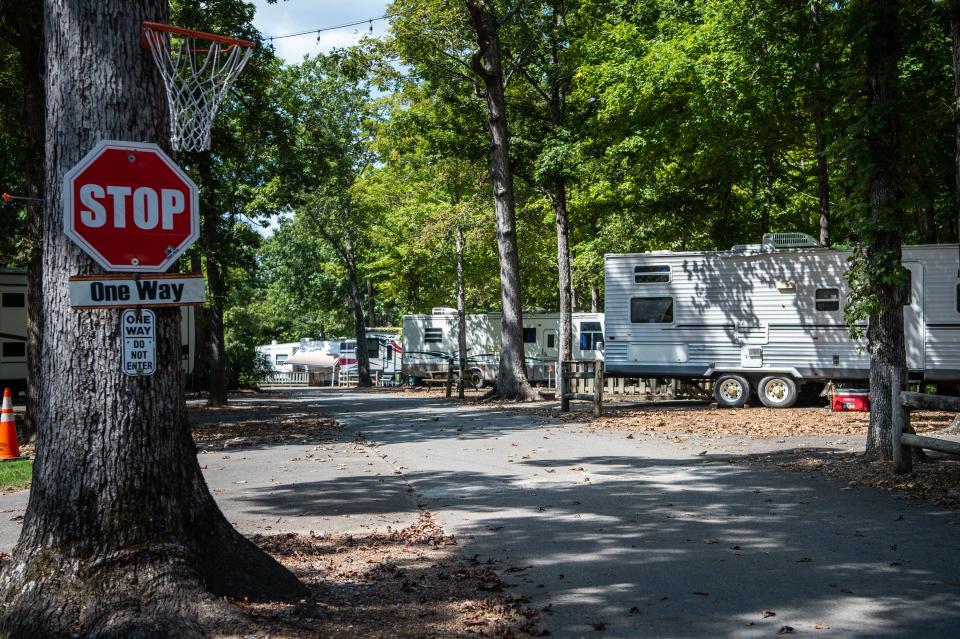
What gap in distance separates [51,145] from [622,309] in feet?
60.9

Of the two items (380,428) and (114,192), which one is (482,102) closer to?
(380,428)

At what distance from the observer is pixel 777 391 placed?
20.8 meters

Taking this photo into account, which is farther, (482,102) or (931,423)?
(482,102)

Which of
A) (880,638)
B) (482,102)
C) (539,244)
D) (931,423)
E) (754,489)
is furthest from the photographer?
(539,244)

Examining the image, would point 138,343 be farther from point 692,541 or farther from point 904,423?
point 904,423

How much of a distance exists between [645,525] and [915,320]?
46.2 feet

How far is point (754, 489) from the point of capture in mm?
9195

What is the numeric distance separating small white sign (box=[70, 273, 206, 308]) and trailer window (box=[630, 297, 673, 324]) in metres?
17.9

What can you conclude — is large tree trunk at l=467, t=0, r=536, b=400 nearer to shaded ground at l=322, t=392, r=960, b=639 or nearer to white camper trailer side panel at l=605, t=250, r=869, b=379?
white camper trailer side panel at l=605, t=250, r=869, b=379

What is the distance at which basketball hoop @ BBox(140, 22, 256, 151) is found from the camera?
5.35m

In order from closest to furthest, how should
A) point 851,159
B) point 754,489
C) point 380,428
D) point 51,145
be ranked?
1. point 51,145
2. point 754,489
3. point 851,159
4. point 380,428

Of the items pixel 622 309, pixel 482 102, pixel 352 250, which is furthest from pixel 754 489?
pixel 352 250

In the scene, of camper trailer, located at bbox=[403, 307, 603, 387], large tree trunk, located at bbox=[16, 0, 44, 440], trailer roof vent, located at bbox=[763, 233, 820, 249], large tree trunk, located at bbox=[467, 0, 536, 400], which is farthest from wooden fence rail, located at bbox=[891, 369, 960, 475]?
camper trailer, located at bbox=[403, 307, 603, 387]

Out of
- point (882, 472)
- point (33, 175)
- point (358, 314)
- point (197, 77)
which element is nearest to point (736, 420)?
point (882, 472)
